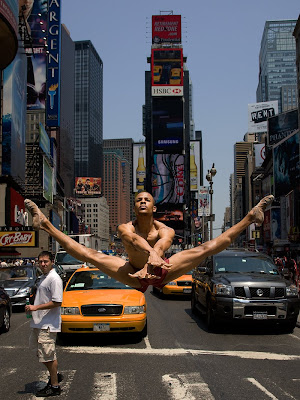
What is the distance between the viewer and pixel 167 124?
143m

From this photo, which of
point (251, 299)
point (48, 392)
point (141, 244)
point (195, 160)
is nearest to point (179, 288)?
point (251, 299)

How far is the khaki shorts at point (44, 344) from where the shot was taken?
6594 mm

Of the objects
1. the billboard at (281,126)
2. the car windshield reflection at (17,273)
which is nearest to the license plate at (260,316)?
the car windshield reflection at (17,273)

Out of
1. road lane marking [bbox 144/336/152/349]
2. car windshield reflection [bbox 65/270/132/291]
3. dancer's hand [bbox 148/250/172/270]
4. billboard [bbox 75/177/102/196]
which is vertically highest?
billboard [bbox 75/177/102/196]

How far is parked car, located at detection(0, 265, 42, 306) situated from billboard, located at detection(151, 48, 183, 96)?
126 m

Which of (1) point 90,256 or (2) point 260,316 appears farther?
(2) point 260,316

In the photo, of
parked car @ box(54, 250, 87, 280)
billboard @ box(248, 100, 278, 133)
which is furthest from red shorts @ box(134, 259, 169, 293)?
billboard @ box(248, 100, 278, 133)

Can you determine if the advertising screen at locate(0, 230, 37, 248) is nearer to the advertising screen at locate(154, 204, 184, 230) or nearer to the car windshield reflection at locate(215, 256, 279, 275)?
the car windshield reflection at locate(215, 256, 279, 275)

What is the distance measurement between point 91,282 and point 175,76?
438ft

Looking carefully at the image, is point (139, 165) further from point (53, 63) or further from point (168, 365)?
point (168, 365)

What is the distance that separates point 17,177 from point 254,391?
52.5 meters

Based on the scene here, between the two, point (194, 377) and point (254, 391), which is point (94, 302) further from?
point (254, 391)

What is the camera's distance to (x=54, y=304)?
679 cm

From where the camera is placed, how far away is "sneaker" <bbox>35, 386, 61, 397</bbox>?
6332mm
